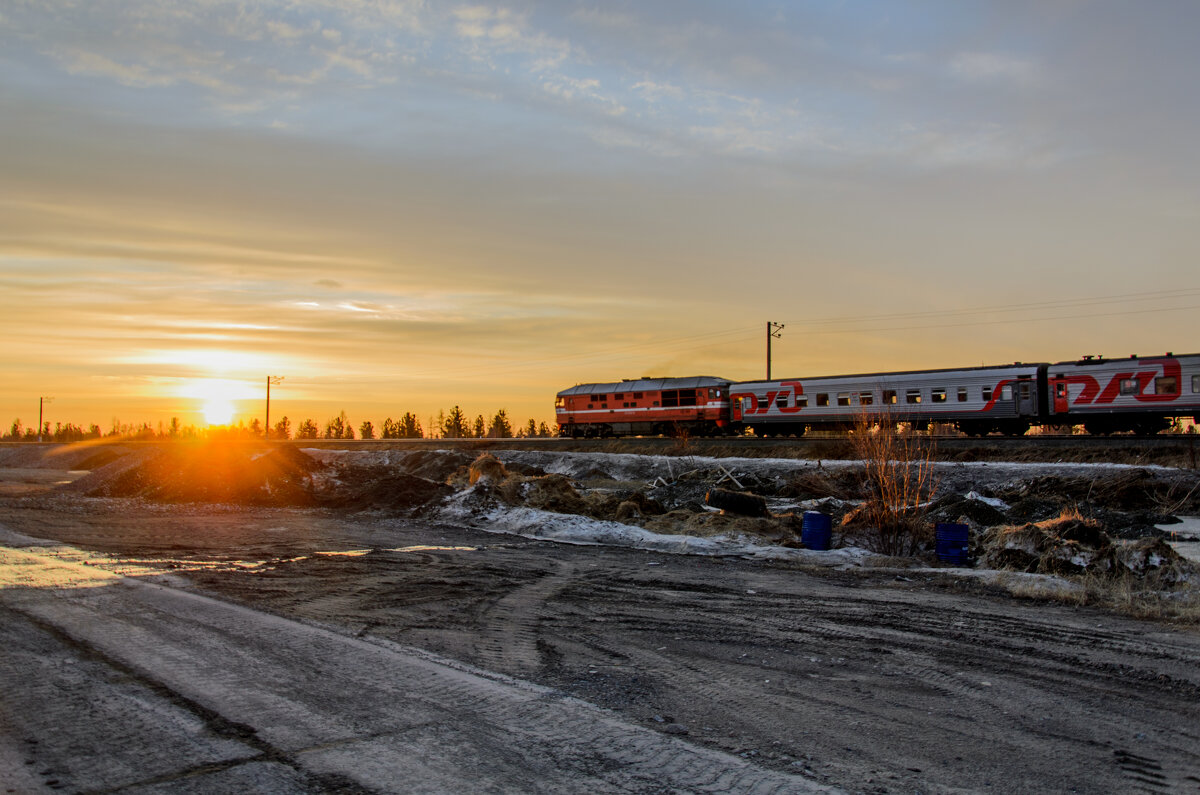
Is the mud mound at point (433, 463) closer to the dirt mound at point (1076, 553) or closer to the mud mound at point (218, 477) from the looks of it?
the mud mound at point (218, 477)

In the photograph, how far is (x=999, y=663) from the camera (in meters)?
7.23

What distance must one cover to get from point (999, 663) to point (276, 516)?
19.3 metres

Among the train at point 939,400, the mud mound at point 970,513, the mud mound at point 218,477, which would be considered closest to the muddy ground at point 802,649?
the mud mound at point 970,513

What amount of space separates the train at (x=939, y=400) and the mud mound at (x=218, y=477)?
1752cm

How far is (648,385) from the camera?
157 feet

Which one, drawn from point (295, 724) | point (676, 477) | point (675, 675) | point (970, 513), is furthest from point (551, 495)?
point (295, 724)

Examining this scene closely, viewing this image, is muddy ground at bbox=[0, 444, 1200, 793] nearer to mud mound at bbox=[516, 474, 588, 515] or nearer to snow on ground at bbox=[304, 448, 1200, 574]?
snow on ground at bbox=[304, 448, 1200, 574]

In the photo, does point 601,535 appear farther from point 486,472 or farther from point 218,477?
point 218,477

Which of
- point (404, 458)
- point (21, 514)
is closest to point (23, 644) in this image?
point (21, 514)

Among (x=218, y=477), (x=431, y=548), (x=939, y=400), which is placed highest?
(x=939, y=400)

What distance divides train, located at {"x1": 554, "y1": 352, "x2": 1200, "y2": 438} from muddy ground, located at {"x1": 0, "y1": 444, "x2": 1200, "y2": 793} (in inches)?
634

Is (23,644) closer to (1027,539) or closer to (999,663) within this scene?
(999,663)

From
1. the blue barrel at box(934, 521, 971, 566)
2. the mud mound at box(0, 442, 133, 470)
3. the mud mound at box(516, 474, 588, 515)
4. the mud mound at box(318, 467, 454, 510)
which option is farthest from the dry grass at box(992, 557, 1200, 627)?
the mud mound at box(0, 442, 133, 470)

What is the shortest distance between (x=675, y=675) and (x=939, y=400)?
33438 millimetres
